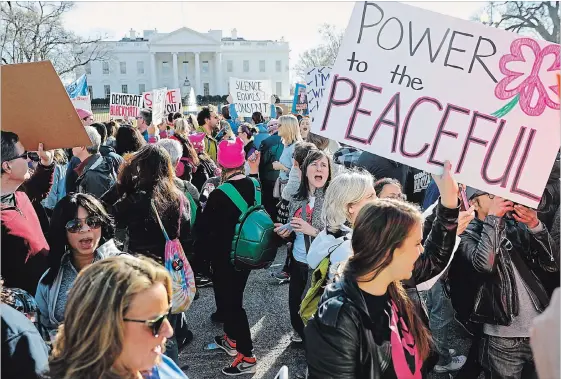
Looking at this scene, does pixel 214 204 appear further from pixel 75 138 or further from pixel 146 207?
pixel 75 138

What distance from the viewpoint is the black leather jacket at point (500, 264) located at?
2.81 meters

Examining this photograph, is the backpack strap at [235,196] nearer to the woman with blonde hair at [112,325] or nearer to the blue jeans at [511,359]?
the blue jeans at [511,359]

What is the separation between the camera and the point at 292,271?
4.48m

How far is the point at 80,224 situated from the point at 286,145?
4.12m

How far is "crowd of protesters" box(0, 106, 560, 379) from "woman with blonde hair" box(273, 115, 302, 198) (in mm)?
1431

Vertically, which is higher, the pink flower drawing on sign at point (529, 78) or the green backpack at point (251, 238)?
the pink flower drawing on sign at point (529, 78)

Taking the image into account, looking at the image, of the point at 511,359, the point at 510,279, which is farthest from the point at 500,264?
the point at 511,359

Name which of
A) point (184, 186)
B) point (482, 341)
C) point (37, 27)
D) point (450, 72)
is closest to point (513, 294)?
point (482, 341)

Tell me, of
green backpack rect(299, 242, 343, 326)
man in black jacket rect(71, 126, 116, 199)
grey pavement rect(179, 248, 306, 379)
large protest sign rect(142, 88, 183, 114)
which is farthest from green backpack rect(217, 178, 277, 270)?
large protest sign rect(142, 88, 183, 114)

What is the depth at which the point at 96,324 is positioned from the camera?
1.71 meters

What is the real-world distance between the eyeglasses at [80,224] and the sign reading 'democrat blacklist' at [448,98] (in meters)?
1.33

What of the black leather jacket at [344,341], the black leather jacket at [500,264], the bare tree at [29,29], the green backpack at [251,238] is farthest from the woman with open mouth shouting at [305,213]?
the bare tree at [29,29]

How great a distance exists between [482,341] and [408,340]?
1.27 m

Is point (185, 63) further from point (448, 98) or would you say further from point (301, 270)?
point (448, 98)
